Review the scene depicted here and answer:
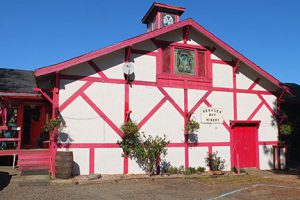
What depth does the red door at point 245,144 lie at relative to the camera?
1389cm

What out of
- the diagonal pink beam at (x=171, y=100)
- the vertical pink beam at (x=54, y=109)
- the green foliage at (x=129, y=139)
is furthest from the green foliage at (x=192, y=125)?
the vertical pink beam at (x=54, y=109)

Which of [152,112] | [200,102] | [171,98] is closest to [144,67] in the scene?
[171,98]

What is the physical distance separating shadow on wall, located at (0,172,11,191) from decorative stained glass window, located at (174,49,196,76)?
7475 millimetres

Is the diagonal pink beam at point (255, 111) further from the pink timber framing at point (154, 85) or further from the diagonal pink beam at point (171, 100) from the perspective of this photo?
the diagonal pink beam at point (171, 100)

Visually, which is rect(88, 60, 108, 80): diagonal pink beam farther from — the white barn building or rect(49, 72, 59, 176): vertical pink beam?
rect(49, 72, 59, 176): vertical pink beam

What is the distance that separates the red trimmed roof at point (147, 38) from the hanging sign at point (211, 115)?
2.57 metres

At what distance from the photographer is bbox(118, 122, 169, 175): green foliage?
11.7m

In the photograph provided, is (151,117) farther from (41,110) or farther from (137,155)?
(41,110)

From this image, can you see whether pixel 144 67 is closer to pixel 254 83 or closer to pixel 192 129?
A: pixel 192 129

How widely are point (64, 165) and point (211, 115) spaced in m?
6.46

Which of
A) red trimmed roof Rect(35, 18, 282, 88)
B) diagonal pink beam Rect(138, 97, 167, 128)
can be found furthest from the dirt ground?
red trimmed roof Rect(35, 18, 282, 88)

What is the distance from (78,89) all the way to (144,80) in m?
2.66

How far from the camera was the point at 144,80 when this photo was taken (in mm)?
12508

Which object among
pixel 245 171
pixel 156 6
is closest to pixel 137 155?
pixel 245 171
